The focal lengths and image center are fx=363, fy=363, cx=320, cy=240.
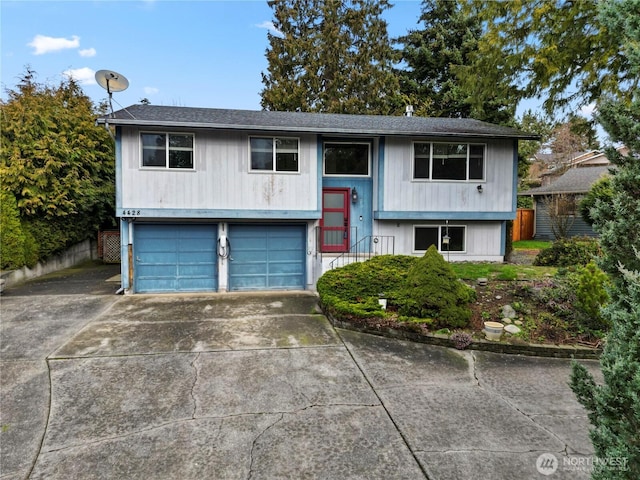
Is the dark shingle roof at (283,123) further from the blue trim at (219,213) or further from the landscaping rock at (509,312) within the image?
the landscaping rock at (509,312)

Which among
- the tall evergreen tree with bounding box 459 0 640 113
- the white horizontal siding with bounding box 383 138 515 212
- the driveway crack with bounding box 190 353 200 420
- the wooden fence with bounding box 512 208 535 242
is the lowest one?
the driveway crack with bounding box 190 353 200 420

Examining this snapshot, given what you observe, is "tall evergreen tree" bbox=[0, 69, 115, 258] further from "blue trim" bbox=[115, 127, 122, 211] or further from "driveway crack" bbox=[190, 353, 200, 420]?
"driveway crack" bbox=[190, 353, 200, 420]

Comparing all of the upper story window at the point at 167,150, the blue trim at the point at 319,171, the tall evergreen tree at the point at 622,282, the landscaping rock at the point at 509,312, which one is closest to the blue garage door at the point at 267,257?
the blue trim at the point at 319,171

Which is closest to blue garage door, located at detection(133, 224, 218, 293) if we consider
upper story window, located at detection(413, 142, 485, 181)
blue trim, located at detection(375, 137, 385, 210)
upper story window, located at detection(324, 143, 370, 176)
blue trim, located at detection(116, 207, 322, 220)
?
blue trim, located at detection(116, 207, 322, 220)

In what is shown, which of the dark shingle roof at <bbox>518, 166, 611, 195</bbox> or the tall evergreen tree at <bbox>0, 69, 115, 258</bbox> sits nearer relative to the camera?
the tall evergreen tree at <bbox>0, 69, 115, 258</bbox>

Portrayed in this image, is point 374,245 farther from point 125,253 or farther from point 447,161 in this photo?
point 125,253

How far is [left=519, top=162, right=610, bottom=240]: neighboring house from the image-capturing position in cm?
1670

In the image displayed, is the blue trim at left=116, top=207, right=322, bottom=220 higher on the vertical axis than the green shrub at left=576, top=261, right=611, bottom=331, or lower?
higher

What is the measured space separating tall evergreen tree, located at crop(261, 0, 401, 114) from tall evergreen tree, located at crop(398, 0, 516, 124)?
4.05ft

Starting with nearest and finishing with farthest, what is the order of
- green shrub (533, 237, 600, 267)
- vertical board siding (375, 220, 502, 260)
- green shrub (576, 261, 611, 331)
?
1. green shrub (576, 261, 611, 331)
2. green shrub (533, 237, 600, 267)
3. vertical board siding (375, 220, 502, 260)

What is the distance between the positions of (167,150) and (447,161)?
7.96 meters

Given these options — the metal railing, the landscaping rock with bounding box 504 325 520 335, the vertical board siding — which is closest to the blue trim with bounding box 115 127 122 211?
the metal railing

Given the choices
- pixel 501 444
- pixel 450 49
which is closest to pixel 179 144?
pixel 501 444

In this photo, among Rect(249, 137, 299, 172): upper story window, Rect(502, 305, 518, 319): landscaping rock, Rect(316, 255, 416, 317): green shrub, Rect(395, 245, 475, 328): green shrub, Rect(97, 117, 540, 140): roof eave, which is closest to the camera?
Rect(395, 245, 475, 328): green shrub
